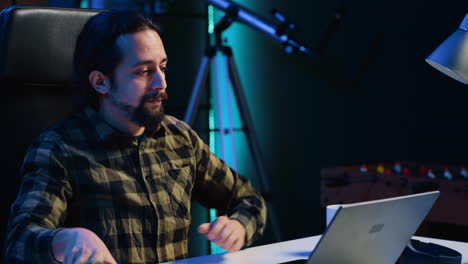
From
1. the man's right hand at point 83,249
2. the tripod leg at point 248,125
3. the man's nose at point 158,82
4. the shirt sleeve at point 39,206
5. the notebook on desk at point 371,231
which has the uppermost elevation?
the man's nose at point 158,82

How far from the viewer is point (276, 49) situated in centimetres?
338

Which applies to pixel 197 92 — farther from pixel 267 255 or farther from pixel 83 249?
pixel 83 249

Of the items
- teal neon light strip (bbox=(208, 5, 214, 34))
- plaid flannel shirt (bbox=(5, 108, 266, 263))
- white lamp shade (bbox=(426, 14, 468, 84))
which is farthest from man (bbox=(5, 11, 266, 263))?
teal neon light strip (bbox=(208, 5, 214, 34))

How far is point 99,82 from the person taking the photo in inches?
54.7

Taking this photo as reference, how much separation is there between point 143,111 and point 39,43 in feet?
1.03

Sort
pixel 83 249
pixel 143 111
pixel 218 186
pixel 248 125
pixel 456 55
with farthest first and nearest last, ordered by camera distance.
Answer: pixel 248 125, pixel 218 186, pixel 143 111, pixel 456 55, pixel 83 249

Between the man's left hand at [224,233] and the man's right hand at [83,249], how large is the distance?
271mm

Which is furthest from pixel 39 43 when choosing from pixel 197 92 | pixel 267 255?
pixel 197 92

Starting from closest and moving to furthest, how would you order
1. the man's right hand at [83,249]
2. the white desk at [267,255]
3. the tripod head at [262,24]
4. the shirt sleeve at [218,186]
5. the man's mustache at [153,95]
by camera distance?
the man's right hand at [83,249], the white desk at [267,255], the man's mustache at [153,95], the shirt sleeve at [218,186], the tripod head at [262,24]

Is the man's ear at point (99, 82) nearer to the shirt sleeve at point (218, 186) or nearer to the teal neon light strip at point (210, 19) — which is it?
the shirt sleeve at point (218, 186)

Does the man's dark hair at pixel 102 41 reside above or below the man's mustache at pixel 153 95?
above

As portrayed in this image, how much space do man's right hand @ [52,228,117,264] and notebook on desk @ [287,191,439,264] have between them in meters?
0.34

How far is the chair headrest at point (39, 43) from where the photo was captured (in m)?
1.35

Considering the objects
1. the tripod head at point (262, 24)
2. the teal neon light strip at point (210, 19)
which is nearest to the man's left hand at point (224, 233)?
the tripod head at point (262, 24)
